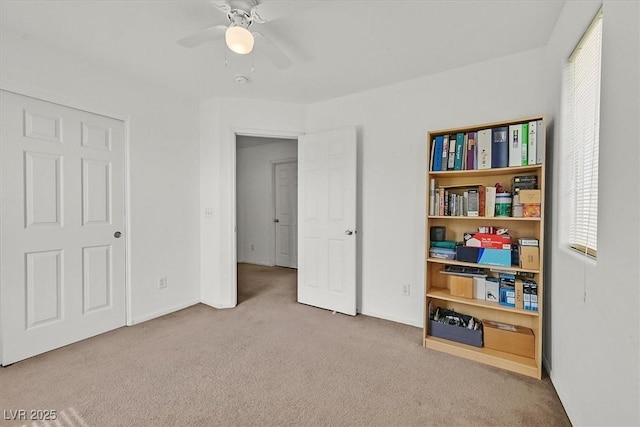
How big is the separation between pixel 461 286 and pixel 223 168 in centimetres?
259

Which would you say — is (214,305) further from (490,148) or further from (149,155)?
(490,148)

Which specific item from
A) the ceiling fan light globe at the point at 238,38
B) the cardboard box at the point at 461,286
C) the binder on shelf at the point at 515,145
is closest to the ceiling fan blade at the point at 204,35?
the ceiling fan light globe at the point at 238,38

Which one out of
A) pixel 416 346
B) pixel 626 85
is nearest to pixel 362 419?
pixel 416 346

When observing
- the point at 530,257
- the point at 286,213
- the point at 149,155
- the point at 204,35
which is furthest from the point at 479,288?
the point at 286,213

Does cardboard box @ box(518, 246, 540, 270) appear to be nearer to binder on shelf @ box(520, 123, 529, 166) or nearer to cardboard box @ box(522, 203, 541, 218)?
cardboard box @ box(522, 203, 541, 218)

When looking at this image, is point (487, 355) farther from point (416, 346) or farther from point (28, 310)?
point (28, 310)

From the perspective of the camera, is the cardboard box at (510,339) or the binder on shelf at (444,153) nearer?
the cardboard box at (510,339)

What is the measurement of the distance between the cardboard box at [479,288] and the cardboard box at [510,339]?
22 centimetres

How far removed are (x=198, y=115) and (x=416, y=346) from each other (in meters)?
3.26

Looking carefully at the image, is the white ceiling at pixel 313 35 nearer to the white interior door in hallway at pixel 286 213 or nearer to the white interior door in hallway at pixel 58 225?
the white interior door in hallway at pixel 58 225

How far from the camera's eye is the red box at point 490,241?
2.08 m

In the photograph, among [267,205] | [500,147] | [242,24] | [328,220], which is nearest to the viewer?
[242,24]

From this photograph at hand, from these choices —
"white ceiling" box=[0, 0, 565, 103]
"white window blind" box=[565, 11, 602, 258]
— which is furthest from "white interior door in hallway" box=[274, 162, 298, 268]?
"white window blind" box=[565, 11, 602, 258]

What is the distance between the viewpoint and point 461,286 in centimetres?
226
